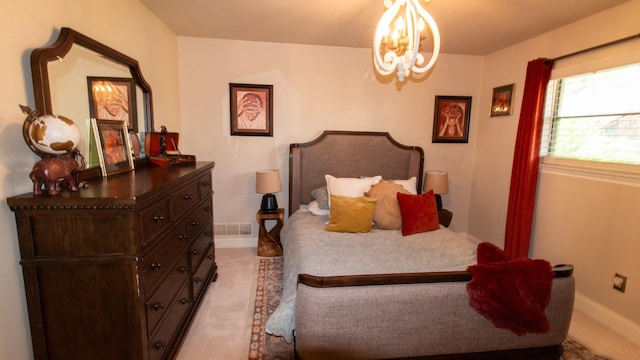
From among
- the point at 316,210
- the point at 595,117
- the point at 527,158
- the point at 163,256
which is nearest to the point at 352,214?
the point at 316,210

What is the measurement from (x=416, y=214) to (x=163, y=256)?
202 centimetres

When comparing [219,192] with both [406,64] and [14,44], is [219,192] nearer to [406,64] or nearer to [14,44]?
[14,44]

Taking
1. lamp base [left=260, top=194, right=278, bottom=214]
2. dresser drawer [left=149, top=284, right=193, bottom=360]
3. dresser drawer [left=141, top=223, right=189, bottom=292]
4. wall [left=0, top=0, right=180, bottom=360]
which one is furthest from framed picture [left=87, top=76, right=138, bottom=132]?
lamp base [left=260, top=194, right=278, bottom=214]

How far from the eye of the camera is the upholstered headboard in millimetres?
3463

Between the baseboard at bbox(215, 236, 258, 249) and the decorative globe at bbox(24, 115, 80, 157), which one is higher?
the decorative globe at bbox(24, 115, 80, 157)

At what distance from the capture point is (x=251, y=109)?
3.42 m

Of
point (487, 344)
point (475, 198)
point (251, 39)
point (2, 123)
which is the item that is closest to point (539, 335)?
point (487, 344)

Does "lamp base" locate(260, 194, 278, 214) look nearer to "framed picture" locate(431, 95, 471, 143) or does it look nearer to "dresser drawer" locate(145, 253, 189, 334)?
"dresser drawer" locate(145, 253, 189, 334)

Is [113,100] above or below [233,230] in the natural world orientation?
above

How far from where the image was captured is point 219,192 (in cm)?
354

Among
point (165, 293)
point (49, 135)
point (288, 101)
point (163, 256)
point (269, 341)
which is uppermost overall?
point (288, 101)

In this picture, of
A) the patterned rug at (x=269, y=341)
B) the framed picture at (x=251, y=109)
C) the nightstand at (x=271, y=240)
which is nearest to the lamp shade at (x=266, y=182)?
the nightstand at (x=271, y=240)

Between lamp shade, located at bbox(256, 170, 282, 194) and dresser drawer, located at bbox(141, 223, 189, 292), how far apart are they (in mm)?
1268

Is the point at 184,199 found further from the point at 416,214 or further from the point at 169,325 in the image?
the point at 416,214
